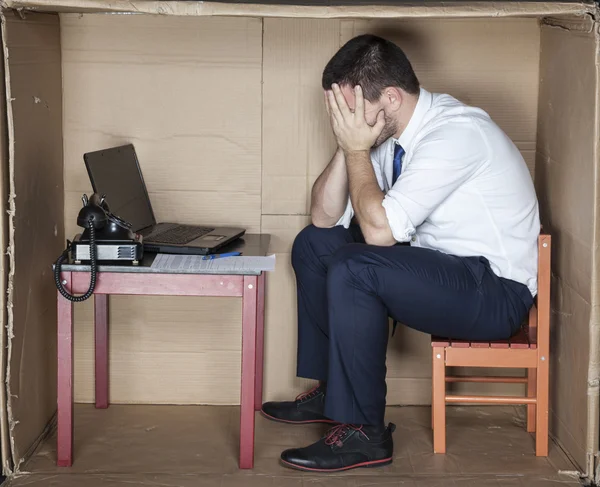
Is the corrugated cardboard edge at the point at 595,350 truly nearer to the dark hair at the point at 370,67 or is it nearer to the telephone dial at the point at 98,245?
the dark hair at the point at 370,67

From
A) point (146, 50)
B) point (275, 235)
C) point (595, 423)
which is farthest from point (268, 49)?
point (595, 423)

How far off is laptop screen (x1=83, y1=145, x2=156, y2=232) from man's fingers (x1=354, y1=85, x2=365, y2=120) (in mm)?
724

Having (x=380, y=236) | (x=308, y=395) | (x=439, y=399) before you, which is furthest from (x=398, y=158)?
(x=308, y=395)

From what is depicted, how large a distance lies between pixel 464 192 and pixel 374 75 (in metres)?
0.39

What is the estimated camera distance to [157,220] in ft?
9.32

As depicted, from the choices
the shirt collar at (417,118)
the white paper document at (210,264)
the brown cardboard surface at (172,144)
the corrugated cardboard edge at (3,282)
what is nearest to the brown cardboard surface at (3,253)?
the corrugated cardboard edge at (3,282)

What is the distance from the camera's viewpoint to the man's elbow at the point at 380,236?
231 cm

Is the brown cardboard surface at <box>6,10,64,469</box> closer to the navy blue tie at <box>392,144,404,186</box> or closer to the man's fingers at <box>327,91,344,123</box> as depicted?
the man's fingers at <box>327,91,344,123</box>

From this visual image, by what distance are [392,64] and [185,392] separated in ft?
4.05

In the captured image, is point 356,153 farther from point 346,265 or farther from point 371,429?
point 371,429

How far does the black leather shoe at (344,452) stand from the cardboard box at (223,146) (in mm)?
512

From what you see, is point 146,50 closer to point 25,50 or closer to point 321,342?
point 25,50

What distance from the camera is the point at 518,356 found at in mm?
2439

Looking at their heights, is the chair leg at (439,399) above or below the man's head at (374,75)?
below
